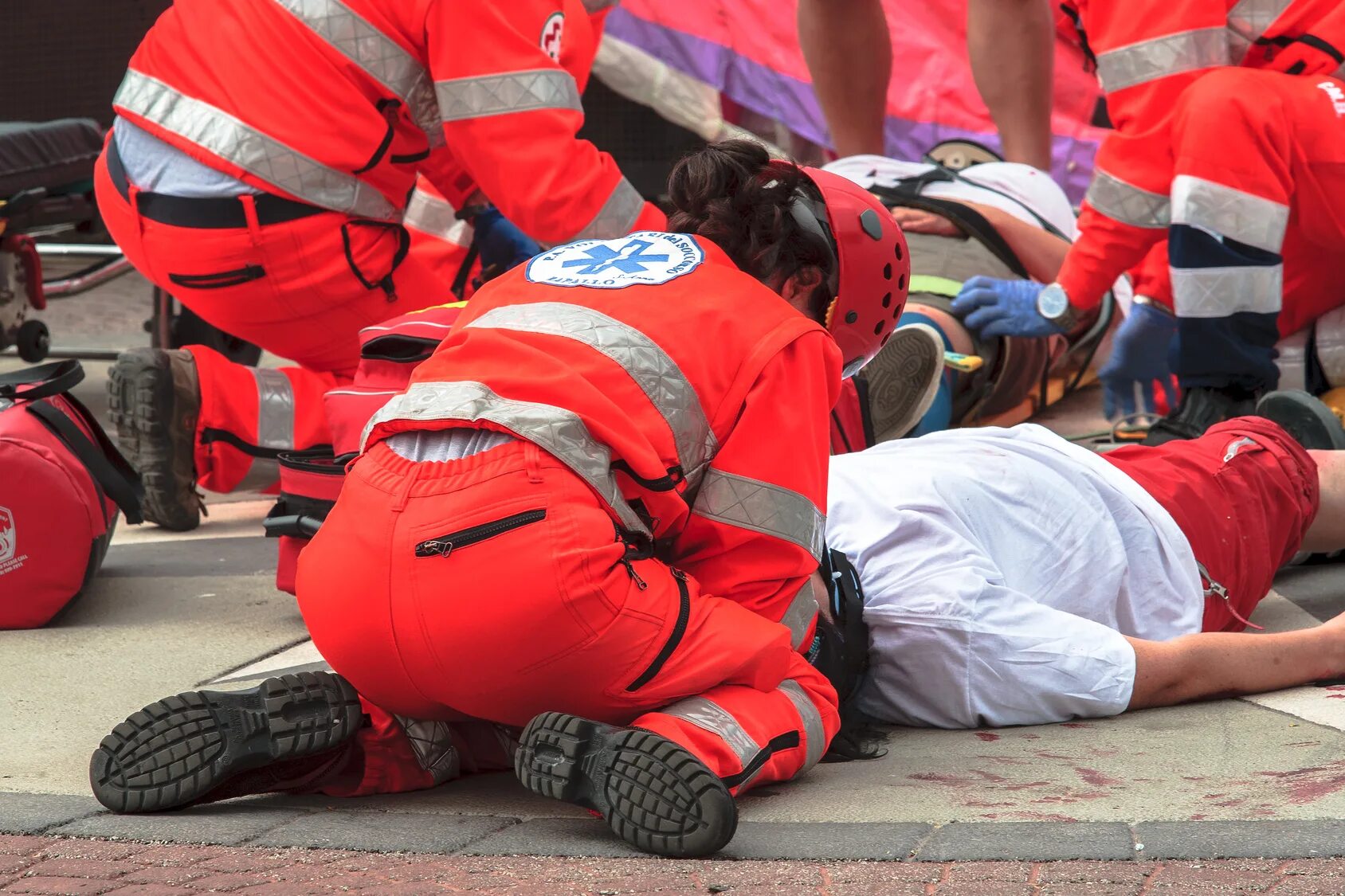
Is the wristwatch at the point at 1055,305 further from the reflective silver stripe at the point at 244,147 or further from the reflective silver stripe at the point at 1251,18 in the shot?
the reflective silver stripe at the point at 244,147

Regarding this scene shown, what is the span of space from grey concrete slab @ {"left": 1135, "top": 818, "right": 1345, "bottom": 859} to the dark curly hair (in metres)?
0.85

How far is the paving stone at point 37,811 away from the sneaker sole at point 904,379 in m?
2.18

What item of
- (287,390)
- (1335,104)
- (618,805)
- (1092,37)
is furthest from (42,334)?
(618,805)

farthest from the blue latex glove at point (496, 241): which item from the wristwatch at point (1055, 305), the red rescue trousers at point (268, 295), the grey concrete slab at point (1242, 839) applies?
the grey concrete slab at point (1242, 839)

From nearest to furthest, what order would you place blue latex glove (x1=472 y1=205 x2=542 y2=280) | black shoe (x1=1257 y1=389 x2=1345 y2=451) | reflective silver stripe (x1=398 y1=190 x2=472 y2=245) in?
black shoe (x1=1257 y1=389 x2=1345 y2=451) < blue latex glove (x1=472 y1=205 x2=542 y2=280) < reflective silver stripe (x1=398 y1=190 x2=472 y2=245)

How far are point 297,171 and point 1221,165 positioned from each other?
1968 mm

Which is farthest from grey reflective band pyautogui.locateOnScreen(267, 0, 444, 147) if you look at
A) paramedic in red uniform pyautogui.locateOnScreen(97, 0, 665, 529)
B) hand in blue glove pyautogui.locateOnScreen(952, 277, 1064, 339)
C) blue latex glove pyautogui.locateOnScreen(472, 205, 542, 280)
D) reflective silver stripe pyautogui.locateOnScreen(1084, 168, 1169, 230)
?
reflective silver stripe pyautogui.locateOnScreen(1084, 168, 1169, 230)

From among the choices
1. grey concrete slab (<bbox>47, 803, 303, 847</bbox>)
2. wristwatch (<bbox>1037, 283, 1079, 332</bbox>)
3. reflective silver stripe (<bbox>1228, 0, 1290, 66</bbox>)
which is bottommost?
wristwatch (<bbox>1037, 283, 1079, 332</bbox>)

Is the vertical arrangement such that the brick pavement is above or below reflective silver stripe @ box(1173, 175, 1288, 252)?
below

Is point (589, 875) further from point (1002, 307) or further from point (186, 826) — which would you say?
point (1002, 307)

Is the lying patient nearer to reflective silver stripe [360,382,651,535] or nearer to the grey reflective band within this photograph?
reflective silver stripe [360,382,651,535]

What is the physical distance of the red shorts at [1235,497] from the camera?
263 cm

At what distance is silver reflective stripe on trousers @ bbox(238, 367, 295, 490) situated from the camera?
357 centimetres

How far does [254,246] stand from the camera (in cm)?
343
